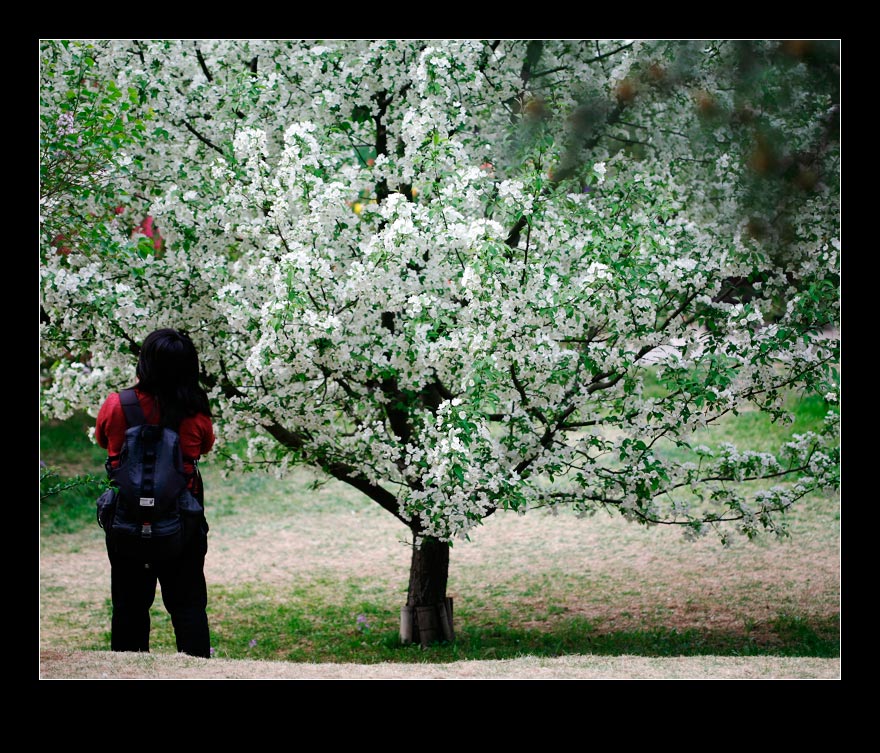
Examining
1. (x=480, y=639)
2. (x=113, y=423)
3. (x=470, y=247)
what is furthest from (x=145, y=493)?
(x=480, y=639)

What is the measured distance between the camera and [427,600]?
7078 millimetres

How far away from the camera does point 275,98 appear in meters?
5.81

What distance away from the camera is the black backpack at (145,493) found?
409 cm

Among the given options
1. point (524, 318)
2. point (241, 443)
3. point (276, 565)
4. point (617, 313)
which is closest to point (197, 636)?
point (524, 318)

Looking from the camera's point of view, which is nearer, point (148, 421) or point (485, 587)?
point (148, 421)

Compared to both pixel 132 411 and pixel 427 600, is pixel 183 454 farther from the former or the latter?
pixel 427 600

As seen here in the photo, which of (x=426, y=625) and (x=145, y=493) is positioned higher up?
(x=145, y=493)

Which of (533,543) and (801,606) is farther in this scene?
(533,543)

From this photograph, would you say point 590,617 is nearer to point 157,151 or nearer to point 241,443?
point 157,151

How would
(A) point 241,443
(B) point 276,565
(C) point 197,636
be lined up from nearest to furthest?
1. (C) point 197,636
2. (B) point 276,565
3. (A) point 241,443

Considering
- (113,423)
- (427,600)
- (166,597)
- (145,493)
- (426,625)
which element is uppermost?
(113,423)

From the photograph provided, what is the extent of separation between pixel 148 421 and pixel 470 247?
1.81 meters

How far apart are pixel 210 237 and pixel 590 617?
14.8 feet

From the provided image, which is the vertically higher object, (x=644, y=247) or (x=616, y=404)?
(x=644, y=247)
